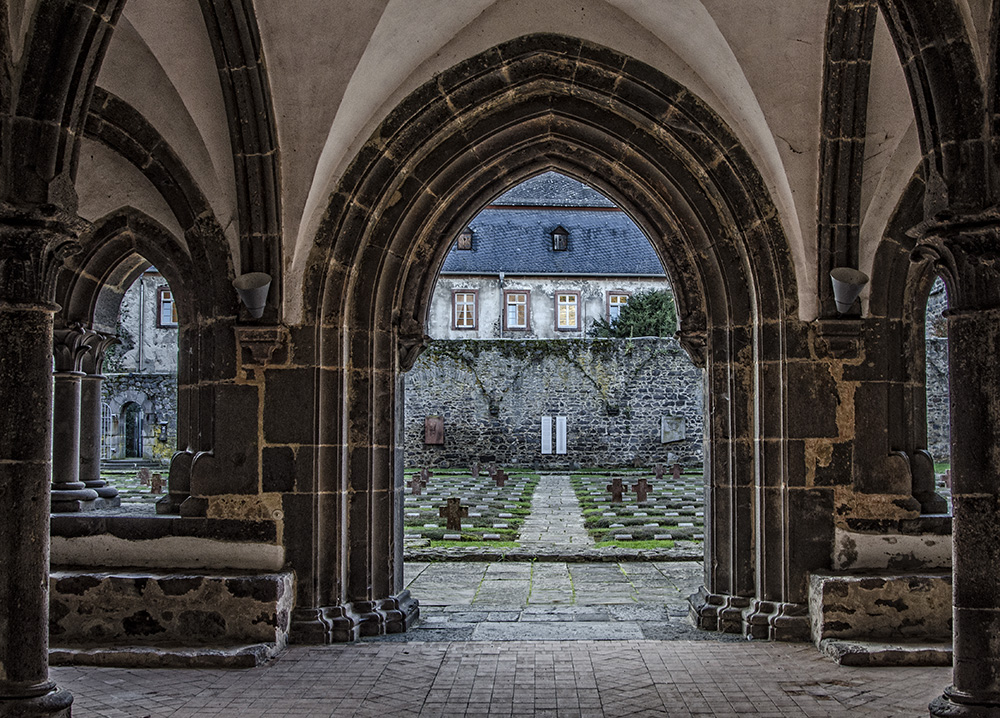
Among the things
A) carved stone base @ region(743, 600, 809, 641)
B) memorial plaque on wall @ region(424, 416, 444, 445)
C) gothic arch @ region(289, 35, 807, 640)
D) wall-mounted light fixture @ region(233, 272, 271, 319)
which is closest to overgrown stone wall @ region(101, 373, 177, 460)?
memorial plaque on wall @ region(424, 416, 444, 445)

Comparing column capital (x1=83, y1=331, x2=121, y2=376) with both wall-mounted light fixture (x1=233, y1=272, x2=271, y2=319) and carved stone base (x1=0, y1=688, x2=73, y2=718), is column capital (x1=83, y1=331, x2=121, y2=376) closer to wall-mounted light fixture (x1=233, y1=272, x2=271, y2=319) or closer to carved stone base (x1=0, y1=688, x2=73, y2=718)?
wall-mounted light fixture (x1=233, y1=272, x2=271, y2=319)

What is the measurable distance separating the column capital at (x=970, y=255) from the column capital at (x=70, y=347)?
21.7ft

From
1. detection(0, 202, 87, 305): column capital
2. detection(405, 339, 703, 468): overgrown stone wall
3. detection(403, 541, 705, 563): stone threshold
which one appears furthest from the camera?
detection(405, 339, 703, 468): overgrown stone wall

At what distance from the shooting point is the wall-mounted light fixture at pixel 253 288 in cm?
571

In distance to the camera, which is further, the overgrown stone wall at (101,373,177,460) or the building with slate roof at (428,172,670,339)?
the building with slate roof at (428,172,670,339)

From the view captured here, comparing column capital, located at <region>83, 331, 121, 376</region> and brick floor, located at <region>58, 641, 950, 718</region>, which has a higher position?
column capital, located at <region>83, 331, 121, 376</region>

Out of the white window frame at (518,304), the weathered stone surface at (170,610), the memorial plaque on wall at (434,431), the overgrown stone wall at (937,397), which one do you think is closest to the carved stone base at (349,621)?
the weathered stone surface at (170,610)

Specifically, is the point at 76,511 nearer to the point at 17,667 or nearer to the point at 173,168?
the point at 173,168

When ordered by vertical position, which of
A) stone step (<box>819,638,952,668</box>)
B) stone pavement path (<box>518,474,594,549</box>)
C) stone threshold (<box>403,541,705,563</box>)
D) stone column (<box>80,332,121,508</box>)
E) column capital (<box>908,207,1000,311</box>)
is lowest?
stone pavement path (<box>518,474,594,549</box>)

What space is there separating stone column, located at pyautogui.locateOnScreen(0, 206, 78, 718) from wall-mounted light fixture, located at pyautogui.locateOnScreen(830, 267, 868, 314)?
4394mm

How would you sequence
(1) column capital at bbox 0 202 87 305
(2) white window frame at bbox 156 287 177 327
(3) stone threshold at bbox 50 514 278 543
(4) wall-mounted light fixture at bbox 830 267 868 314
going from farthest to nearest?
(2) white window frame at bbox 156 287 177 327 < (3) stone threshold at bbox 50 514 278 543 < (4) wall-mounted light fixture at bbox 830 267 868 314 < (1) column capital at bbox 0 202 87 305

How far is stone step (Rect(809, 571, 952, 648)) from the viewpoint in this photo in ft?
18.0

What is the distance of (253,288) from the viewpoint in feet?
18.7

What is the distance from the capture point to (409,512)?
12773mm
